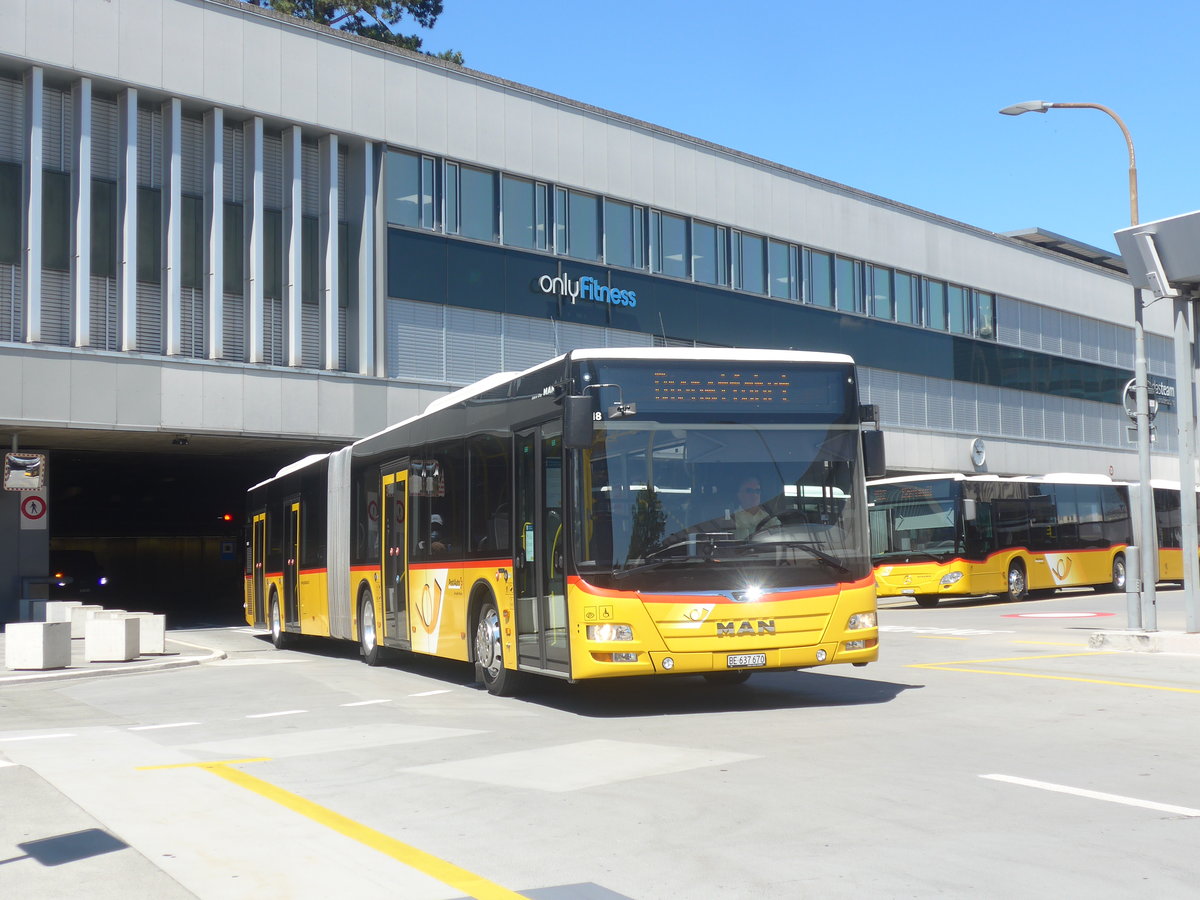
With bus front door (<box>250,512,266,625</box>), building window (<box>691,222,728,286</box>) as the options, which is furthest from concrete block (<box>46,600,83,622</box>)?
building window (<box>691,222,728,286</box>)

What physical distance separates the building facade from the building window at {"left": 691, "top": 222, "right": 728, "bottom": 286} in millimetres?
72

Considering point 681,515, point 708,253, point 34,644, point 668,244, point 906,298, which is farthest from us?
point 906,298

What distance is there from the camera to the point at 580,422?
1134 cm

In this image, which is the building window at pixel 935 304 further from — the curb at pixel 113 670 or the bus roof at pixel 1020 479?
the curb at pixel 113 670

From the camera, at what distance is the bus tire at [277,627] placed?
23.9 metres

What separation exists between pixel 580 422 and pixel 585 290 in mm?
24792

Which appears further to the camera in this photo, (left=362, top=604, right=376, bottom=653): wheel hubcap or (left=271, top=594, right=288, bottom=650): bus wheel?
(left=271, top=594, right=288, bottom=650): bus wheel

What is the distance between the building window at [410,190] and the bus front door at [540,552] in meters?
19.9

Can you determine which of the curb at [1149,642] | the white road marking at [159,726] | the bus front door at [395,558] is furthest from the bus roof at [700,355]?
the curb at [1149,642]

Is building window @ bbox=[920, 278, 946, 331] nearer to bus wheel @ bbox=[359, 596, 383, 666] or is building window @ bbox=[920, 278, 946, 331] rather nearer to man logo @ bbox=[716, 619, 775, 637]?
bus wheel @ bbox=[359, 596, 383, 666]

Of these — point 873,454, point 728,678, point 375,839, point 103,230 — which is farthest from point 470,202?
point 375,839

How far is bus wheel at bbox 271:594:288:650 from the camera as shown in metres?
23.9

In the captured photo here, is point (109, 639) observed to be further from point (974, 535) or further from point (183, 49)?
point (974, 535)

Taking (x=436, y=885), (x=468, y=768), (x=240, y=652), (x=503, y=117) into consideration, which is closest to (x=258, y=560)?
(x=240, y=652)
